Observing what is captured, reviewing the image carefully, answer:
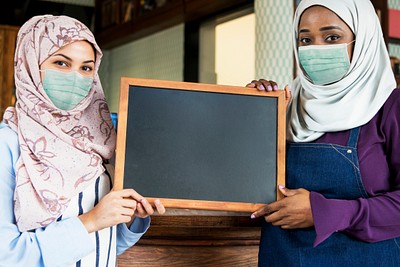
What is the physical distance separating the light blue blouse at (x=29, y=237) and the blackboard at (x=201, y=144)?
20cm

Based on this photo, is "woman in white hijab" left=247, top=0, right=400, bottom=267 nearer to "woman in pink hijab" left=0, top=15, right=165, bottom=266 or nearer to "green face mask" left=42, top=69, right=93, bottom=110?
"woman in pink hijab" left=0, top=15, right=165, bottom=266

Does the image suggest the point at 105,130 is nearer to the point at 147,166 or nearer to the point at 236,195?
the point at 147,166

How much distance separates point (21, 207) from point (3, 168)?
10cm

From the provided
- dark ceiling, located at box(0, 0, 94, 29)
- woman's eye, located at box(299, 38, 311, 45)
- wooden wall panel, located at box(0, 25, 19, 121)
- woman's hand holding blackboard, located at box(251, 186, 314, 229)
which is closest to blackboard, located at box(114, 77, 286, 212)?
woman's hand holding blackboard, located at box(251, 186, 314, 229)

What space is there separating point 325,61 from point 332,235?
46 centimetres

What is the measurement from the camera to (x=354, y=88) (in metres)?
1.71

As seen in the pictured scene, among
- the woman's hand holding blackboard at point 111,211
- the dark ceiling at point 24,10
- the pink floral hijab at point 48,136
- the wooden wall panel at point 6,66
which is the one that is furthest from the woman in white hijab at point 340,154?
the dark ceiling at point 24,10

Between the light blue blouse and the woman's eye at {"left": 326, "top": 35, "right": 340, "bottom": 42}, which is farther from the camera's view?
the woman's eye at {"left": 326, "top": 35, "right": 340, "bottom": 42}

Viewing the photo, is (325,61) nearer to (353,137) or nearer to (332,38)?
(332,38)

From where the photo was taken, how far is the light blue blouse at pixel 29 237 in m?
1.44

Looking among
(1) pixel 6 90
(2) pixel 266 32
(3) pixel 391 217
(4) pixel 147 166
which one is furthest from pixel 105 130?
(1) pixel 6 90

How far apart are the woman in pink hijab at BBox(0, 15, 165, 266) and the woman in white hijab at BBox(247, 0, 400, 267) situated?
380 millimetres

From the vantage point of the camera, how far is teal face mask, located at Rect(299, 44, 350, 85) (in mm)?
1711

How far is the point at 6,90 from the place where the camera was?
6270 mm
